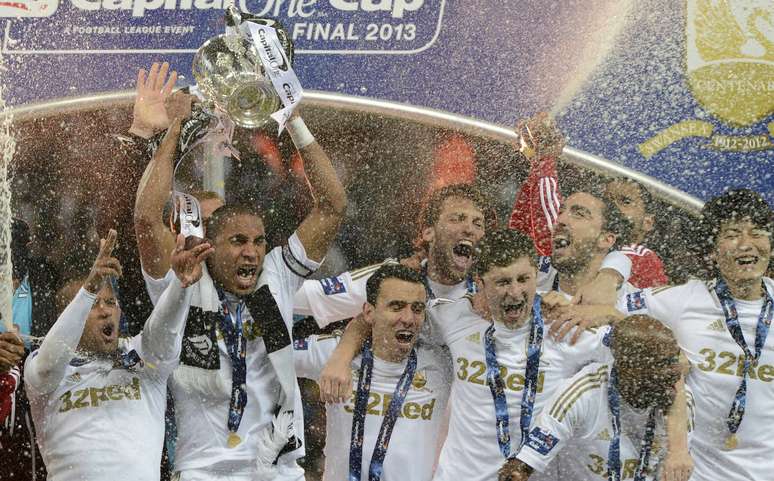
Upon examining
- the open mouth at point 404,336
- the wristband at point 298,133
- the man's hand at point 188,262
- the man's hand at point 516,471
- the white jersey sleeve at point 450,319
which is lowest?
the man's hand at point 516,471

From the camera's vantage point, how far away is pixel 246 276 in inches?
143

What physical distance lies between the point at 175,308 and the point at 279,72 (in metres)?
0.83

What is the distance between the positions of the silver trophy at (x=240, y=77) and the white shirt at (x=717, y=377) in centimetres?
137

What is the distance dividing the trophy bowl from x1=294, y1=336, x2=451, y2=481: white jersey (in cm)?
89

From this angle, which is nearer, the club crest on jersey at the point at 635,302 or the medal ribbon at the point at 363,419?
the medal ribbon at the point at 363,419

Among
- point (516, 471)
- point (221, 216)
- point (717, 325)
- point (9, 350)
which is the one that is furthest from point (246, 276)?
point (717, 325)

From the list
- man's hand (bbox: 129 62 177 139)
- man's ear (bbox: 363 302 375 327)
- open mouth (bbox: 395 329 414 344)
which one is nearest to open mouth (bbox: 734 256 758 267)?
open mouth (bbox: 395 329 414 344)

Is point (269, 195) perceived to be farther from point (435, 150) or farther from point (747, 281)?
point (747, 281)

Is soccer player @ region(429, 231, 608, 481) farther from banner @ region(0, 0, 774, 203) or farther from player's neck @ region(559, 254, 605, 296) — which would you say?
banner @ region(0, 0, 774, 203)

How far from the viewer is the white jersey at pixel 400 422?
11.8 feet

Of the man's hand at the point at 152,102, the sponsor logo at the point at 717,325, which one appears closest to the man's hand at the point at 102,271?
the man's hand at the point at 152,102

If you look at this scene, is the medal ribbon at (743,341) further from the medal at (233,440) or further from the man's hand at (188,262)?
the man's hand at (188,262)

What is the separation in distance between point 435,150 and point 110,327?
128 cm

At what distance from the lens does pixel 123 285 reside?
3910 millimetres
